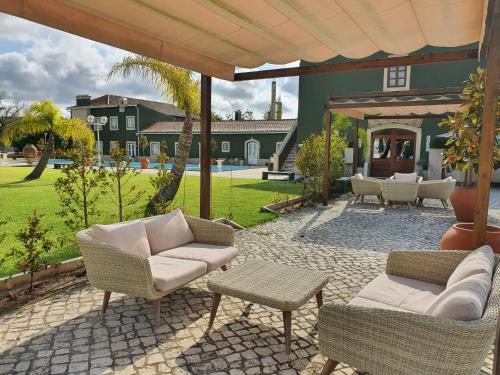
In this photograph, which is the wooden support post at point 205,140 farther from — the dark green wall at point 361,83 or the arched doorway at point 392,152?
the arched doorway at point 392,152

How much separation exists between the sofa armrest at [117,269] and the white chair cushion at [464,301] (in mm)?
2318

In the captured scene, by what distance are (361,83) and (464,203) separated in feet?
45.2

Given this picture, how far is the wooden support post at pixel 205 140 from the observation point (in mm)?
5566

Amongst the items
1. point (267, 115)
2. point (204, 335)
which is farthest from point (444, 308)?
point (267, 115)

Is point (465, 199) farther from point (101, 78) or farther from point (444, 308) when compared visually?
point (101, 78)

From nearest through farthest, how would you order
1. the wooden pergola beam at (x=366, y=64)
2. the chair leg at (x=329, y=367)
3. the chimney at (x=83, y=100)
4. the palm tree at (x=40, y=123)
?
1. the chair leg at (x=329, y=367)
2. the wooden pergola beam at (x=366, y=64)
3. the palm tree at (x=40, y=123)
4. the chimney at (x=83, y=100)

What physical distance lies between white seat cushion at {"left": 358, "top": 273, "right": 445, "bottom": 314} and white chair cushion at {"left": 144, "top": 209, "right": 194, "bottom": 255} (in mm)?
2366

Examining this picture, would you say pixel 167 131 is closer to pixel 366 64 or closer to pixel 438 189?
pixel 438 189

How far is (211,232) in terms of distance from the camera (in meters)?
4.75

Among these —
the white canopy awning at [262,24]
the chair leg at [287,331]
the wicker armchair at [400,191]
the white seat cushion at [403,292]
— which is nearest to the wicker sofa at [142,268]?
the chair leg at [287,331]

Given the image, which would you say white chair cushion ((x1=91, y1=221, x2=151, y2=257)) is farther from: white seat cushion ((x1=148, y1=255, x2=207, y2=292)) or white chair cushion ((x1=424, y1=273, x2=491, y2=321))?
white chair cushion ((x1=424, y1=273, x2=491, y2=321))

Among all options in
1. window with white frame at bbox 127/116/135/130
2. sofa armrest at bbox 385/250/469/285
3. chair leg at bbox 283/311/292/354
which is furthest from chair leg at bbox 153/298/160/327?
window with white frame at bbox 127/116/135/130

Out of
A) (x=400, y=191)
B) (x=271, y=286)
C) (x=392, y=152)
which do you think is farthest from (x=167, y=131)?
(x=271, y=286)

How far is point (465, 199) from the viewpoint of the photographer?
7.96 metres
